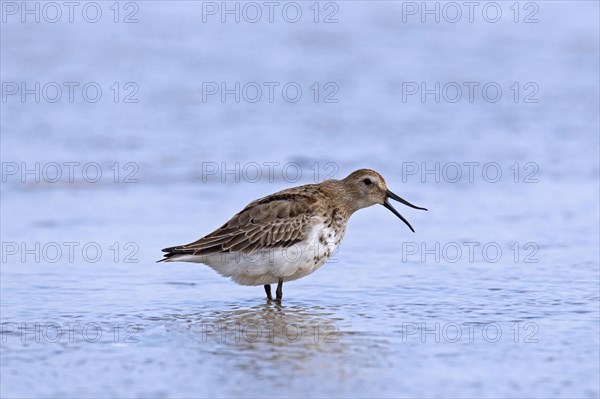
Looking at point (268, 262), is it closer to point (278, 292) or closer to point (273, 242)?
point (273, 242)

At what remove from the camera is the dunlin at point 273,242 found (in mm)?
8133

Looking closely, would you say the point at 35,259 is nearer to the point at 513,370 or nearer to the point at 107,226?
the point at 107,226

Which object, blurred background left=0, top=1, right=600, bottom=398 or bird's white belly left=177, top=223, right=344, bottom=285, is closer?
blurred background left=0, top=1, right=600, bottom=398

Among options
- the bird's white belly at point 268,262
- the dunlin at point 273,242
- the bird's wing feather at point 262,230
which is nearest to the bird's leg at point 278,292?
the dunlin at point 273,242

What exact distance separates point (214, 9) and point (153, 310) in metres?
12.2

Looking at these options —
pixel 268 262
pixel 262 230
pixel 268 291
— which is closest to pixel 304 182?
pixel 268 291

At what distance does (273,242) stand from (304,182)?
159 inches

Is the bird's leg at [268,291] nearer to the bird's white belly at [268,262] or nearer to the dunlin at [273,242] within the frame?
the dunlin at [273,242]

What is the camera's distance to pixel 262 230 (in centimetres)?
827

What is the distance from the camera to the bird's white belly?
26.7 feet

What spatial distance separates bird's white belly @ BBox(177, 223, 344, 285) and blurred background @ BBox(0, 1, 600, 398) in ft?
0.78

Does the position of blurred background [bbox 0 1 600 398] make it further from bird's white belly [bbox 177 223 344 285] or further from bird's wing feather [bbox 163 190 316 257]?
bird's wing feather [bbox 163 190 316 257]

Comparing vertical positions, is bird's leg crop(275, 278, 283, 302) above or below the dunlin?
below

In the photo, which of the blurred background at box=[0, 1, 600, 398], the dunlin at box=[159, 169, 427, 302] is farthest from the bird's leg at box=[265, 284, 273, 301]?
the blurred background at box=[0, 1, 600, 398]
